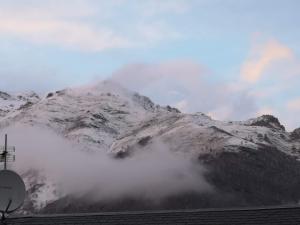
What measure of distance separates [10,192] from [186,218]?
5.78 m

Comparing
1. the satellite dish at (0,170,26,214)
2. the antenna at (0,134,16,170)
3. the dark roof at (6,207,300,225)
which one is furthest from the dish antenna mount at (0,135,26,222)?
the dark roof at (6,207,300,225)

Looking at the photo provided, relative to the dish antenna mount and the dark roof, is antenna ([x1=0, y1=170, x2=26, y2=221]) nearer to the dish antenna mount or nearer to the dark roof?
the dish antenna mount

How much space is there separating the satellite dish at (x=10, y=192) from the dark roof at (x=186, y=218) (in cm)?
217

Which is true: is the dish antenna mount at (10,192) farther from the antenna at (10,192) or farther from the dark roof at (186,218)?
the dark roof at (186,218)

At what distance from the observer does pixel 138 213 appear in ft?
74.0

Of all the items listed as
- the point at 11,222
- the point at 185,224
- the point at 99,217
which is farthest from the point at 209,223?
the point at 11,222

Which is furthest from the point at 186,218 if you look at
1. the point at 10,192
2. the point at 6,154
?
the point at 6,154

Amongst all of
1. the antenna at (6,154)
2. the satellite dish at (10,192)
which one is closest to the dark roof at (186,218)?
the satellite dish at (10,192)

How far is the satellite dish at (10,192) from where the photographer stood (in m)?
21.3

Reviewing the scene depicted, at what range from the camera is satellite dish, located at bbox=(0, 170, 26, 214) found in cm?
2134

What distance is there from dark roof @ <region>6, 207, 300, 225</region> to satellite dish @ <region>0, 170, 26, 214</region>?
85.6 inches

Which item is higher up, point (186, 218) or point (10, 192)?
point (10, 192)

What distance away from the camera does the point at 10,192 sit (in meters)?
21.5

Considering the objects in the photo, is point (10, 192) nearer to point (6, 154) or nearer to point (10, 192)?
point (10, 192)
